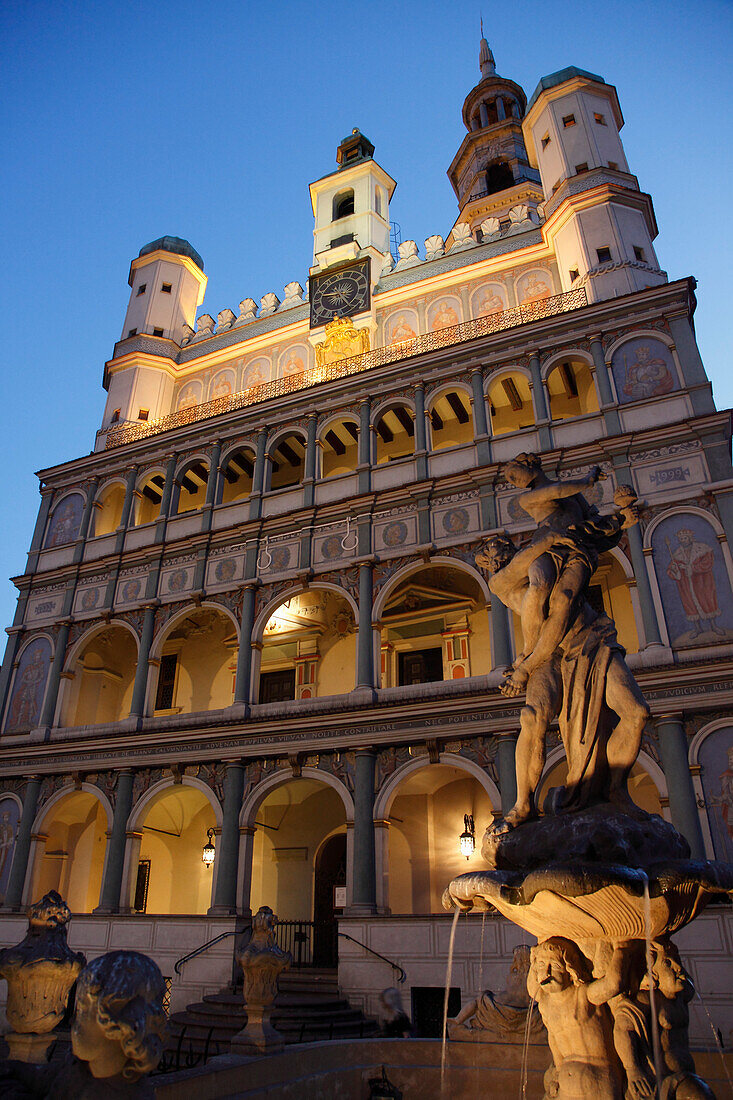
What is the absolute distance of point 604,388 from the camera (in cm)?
1661

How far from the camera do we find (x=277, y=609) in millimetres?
18969

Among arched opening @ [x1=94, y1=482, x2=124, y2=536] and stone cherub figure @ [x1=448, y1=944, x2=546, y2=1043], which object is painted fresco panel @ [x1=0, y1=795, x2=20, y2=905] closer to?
arched opening @ [x1=94, y1=482, x2=124, y2=536]

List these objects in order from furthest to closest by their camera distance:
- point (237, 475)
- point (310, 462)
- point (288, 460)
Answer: point (237, 475) → point (288, 460) → point (310, 462)

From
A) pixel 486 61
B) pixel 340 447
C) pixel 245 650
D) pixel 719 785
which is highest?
pixel 486 61

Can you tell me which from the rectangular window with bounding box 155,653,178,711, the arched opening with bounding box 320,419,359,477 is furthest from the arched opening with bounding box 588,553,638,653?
the rectangular window with bounding box 155,653,178,711

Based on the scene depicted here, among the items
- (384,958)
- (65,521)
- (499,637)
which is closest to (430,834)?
(384,958)

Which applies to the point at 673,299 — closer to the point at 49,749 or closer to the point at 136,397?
the point at 136,397

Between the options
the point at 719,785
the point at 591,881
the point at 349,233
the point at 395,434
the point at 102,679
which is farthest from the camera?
the point at 349,233

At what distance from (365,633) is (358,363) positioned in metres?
8.18

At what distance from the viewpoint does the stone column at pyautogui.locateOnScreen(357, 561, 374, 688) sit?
1586 centimetres

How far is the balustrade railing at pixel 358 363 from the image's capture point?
18859 mm

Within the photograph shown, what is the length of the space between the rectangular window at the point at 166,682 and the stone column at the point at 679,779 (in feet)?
44.0

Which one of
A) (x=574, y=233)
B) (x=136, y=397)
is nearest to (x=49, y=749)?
(x=136, y=397)

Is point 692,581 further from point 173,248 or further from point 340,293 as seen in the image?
point 173,248
